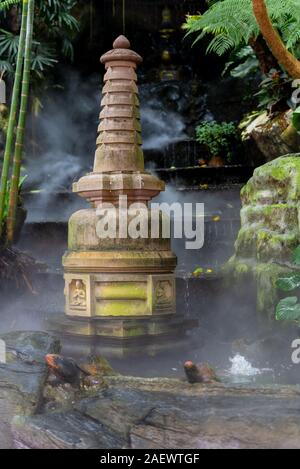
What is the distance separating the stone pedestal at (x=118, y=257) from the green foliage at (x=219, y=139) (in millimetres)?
6862

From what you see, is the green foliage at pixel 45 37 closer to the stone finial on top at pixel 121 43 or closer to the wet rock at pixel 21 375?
the stone finial on top at pixel 121 43

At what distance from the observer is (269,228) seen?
18.9 ft

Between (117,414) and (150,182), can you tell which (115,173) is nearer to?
(150,182)

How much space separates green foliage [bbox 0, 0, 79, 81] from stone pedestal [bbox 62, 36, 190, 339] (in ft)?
19.1

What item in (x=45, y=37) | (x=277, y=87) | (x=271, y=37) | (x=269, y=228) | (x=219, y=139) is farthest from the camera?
(x=45, y=37)

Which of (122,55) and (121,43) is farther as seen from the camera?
(121,43)

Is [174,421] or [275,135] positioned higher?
[275,135]

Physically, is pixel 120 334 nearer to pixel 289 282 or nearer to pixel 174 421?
pixel 289 282

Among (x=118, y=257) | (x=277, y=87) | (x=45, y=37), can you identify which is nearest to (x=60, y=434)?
(x=118, y=257)

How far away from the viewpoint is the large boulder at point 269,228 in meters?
5.43

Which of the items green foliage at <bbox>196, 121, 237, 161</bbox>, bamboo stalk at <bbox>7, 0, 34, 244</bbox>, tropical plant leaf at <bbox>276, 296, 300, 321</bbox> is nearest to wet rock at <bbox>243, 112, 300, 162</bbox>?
green foliage at <bbox>196, 121, 237, 161</bbox>

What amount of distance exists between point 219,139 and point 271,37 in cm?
851

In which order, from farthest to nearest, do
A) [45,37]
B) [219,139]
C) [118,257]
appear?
[45,37], [219,139], [118,257]
